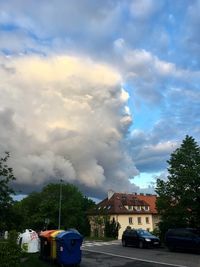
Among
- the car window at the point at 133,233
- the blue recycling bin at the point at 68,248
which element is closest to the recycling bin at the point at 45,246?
the blue recycling bin at the point at 68,248

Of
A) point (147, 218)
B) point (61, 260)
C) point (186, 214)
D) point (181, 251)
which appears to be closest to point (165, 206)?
point (186, 214)

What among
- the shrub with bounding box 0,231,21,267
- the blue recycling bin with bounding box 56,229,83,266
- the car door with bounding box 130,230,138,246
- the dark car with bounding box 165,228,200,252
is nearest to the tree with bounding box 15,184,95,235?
the car door with bounding box 130,230,138,246

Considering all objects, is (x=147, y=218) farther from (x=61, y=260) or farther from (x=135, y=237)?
(x=61, y=260)

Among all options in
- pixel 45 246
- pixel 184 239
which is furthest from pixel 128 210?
pixel 45 246

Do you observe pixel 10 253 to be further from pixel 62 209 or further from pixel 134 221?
pixel 62 209

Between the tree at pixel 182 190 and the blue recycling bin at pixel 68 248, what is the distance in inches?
627

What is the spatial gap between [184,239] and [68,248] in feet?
43.3

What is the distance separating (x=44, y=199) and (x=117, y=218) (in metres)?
21.7

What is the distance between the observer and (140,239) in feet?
115

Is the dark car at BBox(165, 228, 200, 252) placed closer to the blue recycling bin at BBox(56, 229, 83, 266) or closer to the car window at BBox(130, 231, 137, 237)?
the car window at BBox(130, 231, 137, 237)

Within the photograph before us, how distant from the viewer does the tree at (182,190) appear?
34094 millimetres

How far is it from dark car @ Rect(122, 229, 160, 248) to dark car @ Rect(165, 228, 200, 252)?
236cm

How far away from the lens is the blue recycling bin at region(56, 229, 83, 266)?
19.5 m

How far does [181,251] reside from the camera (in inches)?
1213
